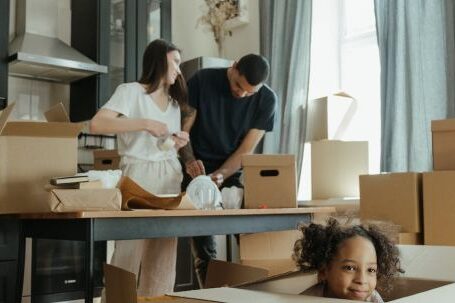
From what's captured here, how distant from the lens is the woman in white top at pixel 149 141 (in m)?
2.31

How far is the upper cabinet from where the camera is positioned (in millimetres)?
4051

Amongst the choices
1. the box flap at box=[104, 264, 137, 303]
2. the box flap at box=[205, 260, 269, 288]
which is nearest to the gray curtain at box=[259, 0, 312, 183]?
the box flap at box=[205, 260, 269, 288]

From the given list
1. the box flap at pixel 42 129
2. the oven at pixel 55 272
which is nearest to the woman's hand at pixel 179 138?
the box flap at pixel 42 129

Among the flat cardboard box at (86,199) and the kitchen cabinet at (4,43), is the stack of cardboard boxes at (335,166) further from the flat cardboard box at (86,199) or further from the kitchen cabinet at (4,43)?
the kitchen cabinet at (4,43)

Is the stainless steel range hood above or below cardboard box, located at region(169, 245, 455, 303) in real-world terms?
above

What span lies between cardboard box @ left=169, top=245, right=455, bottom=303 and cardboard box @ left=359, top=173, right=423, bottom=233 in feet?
3.27

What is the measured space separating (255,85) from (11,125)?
1198mm

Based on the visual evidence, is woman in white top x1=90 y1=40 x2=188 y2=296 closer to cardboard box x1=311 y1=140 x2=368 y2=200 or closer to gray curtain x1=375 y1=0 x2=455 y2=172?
cardboard box x1=311 y1=140 x2=368 y2=200

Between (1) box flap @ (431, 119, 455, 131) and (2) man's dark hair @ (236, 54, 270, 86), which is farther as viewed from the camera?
(2) man's dark hair @ (236, 54, 270, 86)

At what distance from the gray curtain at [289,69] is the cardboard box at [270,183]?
140 centimetres

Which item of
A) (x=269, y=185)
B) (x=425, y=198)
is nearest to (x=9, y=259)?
(x=269, y=185)

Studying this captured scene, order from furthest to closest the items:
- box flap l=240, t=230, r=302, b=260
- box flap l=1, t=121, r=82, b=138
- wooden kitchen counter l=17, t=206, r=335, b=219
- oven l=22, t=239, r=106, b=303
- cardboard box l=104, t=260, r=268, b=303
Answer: oven l=22, t=239, r=106, b=303, box flap l=240, t=230, r=302, b=260, box flap l=1, t=121, r=82, b=138, wooden kitchen counter l=17, t=206, r=335, b=219, cardboard box l=104, t=260, r=268, b=303

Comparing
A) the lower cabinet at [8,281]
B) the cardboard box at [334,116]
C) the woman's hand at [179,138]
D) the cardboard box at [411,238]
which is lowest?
the lower cabinet at [8,281]

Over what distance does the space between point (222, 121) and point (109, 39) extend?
161 cm
